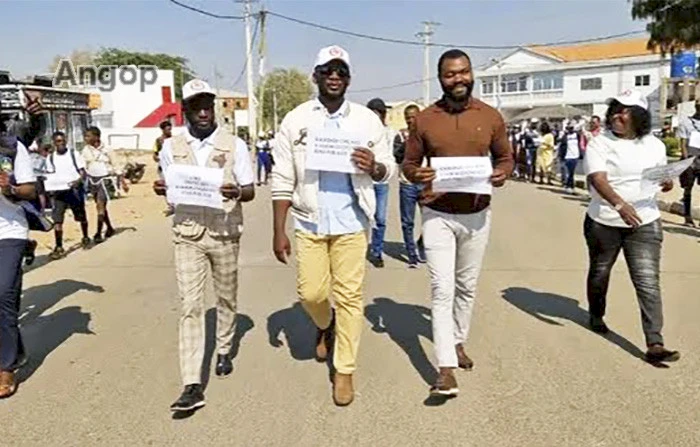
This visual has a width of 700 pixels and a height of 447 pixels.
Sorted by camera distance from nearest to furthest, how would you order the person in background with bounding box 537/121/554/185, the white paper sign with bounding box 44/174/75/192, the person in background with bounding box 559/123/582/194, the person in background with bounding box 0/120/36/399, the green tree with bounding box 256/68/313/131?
the person in background with bounding box 0/120/36/399 < the white paper sign with bounding box 44/174/75/192 < the person in background with bounding box 559/123/582/194 < the person in background with bounding box 537/121/554/185 < the green tree with bounding box 256/68/313/131

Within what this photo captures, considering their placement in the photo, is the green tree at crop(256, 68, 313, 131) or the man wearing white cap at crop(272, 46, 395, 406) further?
the green tree at crop(256, 68, 313, 131)

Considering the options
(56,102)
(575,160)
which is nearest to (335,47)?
(575,160)

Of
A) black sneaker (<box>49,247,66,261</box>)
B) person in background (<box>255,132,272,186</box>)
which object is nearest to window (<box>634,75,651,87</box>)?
person in background (<box>255,132,272,186</box>)

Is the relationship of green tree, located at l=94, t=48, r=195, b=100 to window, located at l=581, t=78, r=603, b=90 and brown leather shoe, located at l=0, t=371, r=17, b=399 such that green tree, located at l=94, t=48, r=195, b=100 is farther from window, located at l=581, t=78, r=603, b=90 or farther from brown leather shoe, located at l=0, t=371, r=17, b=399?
brown leather shoe, located at l=0, t=371, r=17, b=399

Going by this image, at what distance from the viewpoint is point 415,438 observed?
3756 millimetres

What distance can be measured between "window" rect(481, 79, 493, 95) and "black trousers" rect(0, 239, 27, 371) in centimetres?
7395

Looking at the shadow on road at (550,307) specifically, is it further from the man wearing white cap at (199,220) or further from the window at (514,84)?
the window at (514,84)

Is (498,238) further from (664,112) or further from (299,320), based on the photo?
(664,112)

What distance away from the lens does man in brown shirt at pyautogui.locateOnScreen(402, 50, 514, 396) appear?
13.7 ft

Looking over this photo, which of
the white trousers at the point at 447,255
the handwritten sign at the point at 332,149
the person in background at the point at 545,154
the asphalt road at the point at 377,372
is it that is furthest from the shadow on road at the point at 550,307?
the person in background at the point at 545,154

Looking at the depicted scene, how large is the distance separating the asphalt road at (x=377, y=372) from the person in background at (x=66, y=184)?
175 cm

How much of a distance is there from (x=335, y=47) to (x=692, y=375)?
9.76 ft

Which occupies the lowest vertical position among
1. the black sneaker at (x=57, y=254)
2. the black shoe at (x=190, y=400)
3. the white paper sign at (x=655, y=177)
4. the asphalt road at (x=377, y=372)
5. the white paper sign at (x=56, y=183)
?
the asphalt road at (x=377, y=372)

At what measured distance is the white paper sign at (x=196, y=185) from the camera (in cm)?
419
